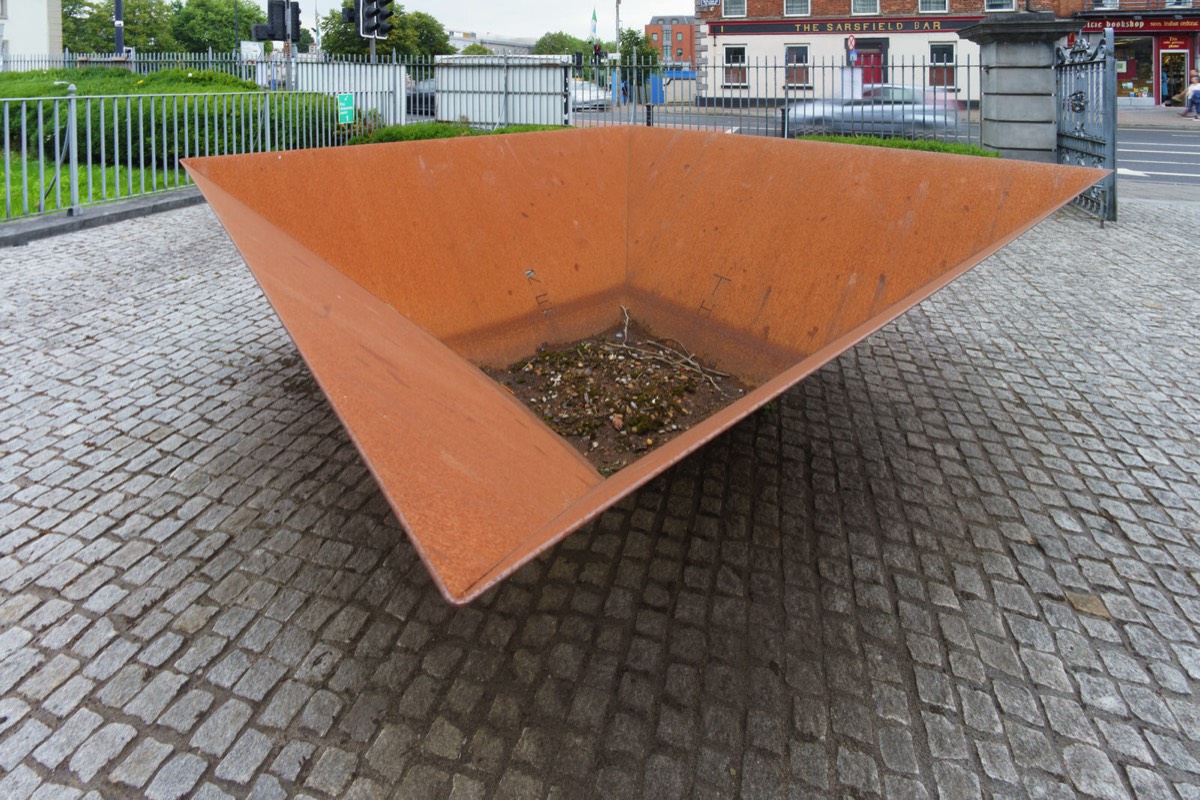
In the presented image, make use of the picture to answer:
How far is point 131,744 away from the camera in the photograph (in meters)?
1.93

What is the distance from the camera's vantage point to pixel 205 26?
6125 centimetres

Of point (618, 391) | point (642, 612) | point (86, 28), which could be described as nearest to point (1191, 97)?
point (618, 391)

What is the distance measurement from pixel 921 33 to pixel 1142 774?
35.7 m

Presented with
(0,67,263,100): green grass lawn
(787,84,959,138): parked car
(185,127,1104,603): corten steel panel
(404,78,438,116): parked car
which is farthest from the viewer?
(404,78,438,116): parked car

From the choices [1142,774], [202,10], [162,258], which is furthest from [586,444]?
[202,10]

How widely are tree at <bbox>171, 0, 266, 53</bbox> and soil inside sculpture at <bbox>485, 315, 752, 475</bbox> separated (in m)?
67.1

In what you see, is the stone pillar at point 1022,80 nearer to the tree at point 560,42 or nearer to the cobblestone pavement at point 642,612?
the cobblestone pavement at point 642,612

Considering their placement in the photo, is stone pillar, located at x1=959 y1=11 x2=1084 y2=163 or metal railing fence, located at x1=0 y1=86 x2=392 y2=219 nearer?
metal railing fence, located at x1=0 y1=86 x2=392 y2=219

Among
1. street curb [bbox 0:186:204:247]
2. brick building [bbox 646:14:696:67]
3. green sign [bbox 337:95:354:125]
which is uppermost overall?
brick building [bbox 646:14:696:67]

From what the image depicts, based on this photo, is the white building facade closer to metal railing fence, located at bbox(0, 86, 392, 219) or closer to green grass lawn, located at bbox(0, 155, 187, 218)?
metal railing fence, located at bbox(0, 86, 392, 219)

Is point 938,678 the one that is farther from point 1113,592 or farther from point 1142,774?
point 1113,592

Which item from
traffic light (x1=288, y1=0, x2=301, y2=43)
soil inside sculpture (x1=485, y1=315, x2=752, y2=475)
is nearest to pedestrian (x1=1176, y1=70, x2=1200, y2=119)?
traffic light (x1=288, y1=0, x2=301, y2=43)

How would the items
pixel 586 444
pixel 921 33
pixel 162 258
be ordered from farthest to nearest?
pixel 921 33 → pixel 162 258 → pixel 586 444

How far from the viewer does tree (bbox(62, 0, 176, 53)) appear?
167 ft
